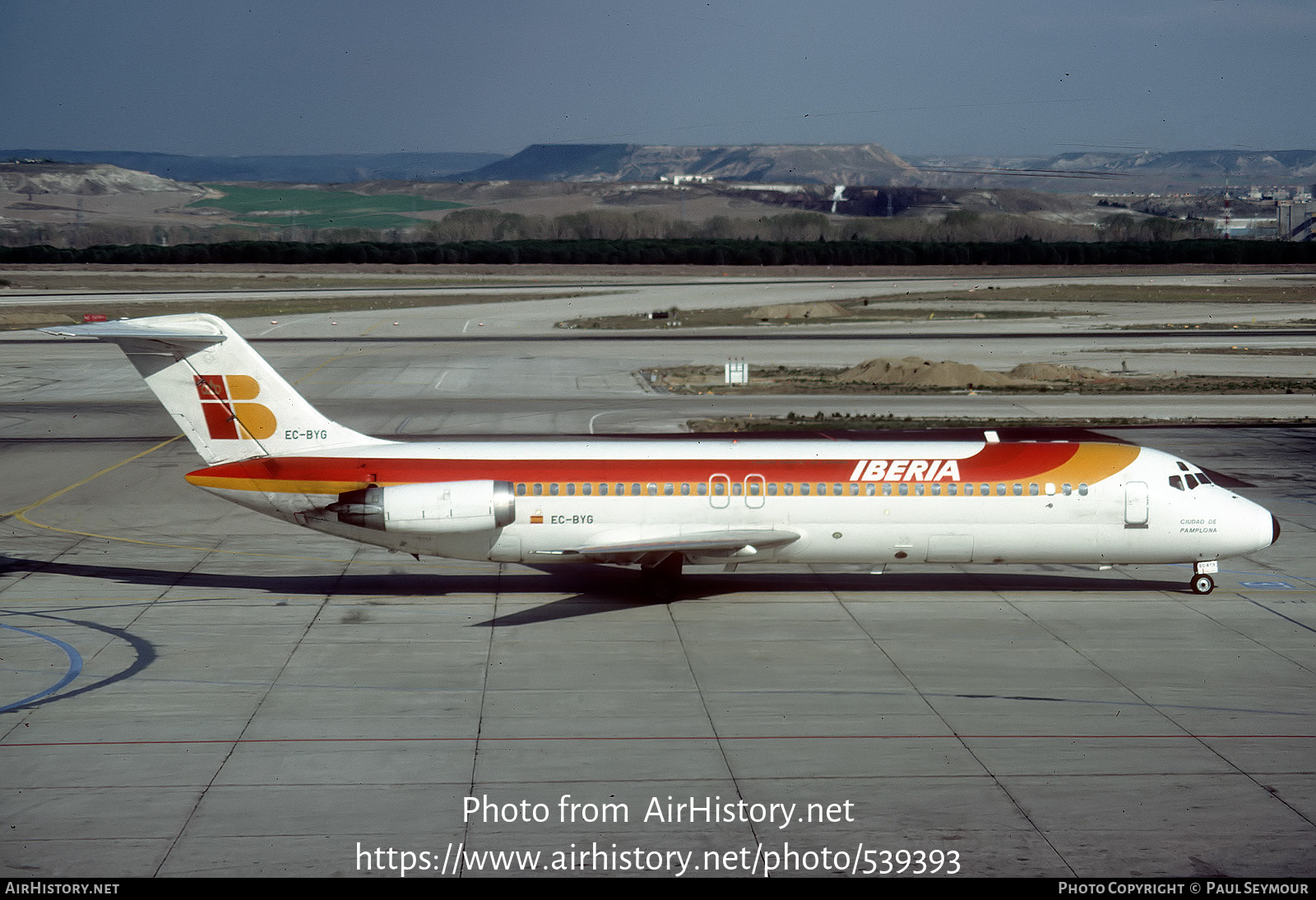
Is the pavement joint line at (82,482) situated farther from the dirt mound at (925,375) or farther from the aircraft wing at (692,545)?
the dirt mound at (925,375)

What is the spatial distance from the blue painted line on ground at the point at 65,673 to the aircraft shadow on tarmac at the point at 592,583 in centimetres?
389

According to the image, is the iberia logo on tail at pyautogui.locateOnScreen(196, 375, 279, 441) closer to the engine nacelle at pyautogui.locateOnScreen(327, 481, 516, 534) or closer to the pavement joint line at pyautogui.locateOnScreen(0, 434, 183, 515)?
the engine nacelle at pyautogui.locateOnScreen(327, 481, 516, 534)

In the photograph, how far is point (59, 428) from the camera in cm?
4712

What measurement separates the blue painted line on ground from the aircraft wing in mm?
9091

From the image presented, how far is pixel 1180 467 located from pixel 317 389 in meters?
41.7

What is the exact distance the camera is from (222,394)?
24797 mm

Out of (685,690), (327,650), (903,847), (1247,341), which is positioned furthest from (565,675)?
(1247,341)

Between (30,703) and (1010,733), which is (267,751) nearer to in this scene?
(30,703)

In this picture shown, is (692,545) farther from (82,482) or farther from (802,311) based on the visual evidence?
(802,311)

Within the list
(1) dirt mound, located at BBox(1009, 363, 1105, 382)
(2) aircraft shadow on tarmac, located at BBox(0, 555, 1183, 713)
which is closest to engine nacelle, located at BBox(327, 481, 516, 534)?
(2) aircraft shadow on tarmac, located at BBox(0, 555, 1183, 713)

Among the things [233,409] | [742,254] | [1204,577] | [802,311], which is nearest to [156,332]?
[233,409]

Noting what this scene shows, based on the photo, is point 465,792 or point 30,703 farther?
point 30,703

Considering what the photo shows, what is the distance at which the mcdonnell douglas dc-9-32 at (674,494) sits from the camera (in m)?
24.7

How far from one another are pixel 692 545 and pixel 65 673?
11.7m
